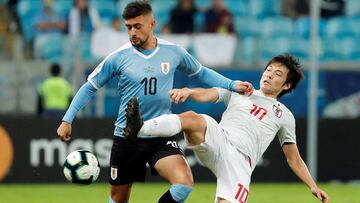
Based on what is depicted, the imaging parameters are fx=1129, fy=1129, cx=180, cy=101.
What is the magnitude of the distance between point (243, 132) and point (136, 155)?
3.69 ft

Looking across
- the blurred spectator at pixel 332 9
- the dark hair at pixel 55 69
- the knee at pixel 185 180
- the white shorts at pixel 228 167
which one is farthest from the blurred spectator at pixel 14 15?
the white shorts at pixel 228 167

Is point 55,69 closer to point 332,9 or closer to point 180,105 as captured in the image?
point 180,105

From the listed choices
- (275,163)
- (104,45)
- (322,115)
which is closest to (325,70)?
(322,115)

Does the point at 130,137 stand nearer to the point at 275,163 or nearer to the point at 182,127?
the point at 182,127

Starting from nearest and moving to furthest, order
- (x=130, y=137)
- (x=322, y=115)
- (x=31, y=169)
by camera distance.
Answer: (x=130, y=137) < (x=31, y=169) < (x=322, y=115)

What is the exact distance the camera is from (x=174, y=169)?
10656mm

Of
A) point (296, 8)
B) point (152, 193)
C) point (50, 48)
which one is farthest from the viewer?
point (296, 8)

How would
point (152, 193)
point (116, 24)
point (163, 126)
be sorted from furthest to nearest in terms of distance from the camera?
point (116, 24)
point (152, 193)
point (163, 126)

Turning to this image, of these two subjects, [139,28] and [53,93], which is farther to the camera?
[53,93]

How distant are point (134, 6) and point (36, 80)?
975 cm

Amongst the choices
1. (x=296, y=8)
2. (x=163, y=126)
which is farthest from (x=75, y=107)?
(x=296, y=8)

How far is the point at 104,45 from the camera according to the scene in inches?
796

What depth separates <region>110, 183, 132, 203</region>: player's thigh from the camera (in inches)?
444

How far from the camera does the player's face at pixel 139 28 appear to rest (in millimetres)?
10723
